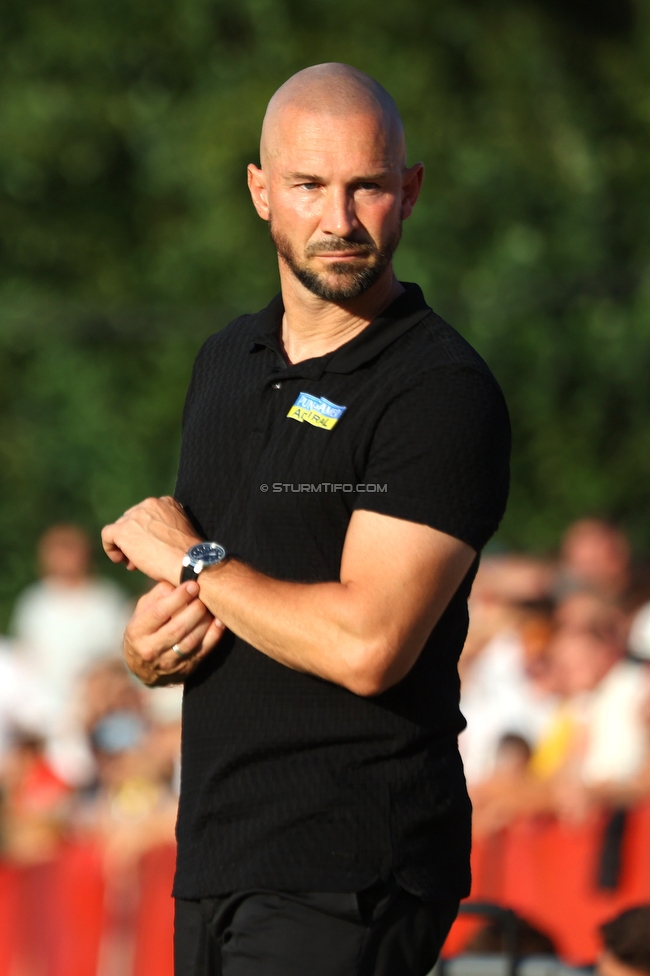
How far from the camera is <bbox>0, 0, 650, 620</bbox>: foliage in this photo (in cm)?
1317

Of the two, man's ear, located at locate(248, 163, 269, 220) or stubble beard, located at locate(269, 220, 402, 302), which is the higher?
man's ear, located at locate(248, 163, 269, 220)

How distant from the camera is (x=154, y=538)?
2.68m

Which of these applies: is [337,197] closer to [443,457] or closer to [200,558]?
[443,457]

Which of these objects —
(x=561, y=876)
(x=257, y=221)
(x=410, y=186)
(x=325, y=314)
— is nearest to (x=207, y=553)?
(x=325, y=314)

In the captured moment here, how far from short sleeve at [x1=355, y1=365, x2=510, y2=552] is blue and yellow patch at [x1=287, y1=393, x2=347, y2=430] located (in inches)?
3.3

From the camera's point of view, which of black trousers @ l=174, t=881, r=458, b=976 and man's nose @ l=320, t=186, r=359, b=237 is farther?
man's nose @ l=320, t=186, r=359, b=237

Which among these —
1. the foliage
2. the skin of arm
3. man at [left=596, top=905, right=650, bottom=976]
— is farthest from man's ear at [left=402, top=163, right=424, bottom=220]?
the foliage

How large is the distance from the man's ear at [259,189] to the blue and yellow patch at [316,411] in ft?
1.27

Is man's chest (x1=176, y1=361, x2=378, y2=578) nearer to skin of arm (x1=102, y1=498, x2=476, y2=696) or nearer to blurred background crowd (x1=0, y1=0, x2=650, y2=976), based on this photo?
skin of arm (x1=102, y1=498, x2=476, y2=696)

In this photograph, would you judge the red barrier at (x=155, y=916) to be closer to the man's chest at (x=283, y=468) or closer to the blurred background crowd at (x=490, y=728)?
the blurred background crowd at (x=490, y=728)

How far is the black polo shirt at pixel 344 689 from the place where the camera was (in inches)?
95.9

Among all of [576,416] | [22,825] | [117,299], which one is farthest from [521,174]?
[22,825]

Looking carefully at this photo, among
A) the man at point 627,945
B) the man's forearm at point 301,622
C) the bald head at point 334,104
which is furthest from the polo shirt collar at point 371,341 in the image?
the man at point 627,945

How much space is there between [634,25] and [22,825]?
430 inches
